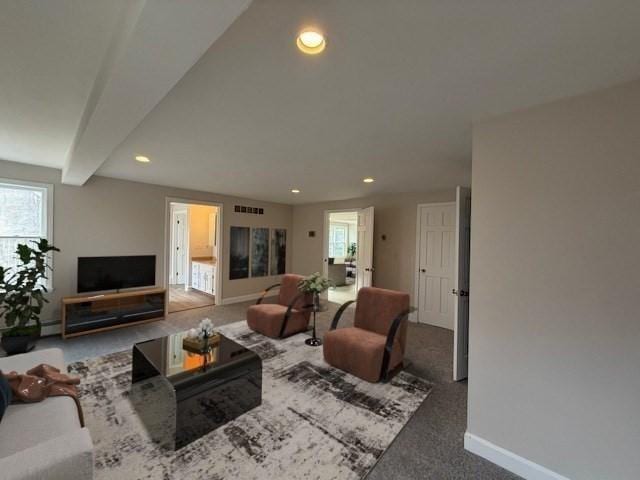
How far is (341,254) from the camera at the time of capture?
1146cm

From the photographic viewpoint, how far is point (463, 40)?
121cm

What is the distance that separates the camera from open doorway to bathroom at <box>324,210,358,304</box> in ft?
22.1

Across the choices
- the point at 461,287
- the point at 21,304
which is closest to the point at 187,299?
the point at 21,304

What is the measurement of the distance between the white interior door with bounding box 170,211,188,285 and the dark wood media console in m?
3.18

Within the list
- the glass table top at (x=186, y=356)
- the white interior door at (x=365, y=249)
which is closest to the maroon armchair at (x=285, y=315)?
the glass table top at (x=186, y=356)

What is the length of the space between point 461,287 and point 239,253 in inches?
192

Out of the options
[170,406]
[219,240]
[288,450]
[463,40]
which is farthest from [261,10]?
[219,240]

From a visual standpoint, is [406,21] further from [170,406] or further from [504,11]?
[170,406]

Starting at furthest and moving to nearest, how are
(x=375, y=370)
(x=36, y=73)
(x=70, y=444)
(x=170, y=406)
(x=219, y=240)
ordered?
(x=219, y=240) → (x=375, y=370) → (x=170, y=406) → (x=36, y=73) → (x=70, y=444)

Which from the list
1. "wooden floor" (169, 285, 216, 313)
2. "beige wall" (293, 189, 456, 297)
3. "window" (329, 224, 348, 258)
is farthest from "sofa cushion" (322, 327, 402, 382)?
"window" (329, 224, 348, 258)

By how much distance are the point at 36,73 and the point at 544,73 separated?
293cm

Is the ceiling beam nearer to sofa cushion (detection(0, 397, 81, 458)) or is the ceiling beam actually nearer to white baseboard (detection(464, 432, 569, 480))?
sofa cushion (detection(0, 397, 81, 458))

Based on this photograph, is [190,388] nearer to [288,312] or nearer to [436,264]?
[288,312]

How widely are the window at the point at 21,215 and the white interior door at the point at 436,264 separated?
236 inches
